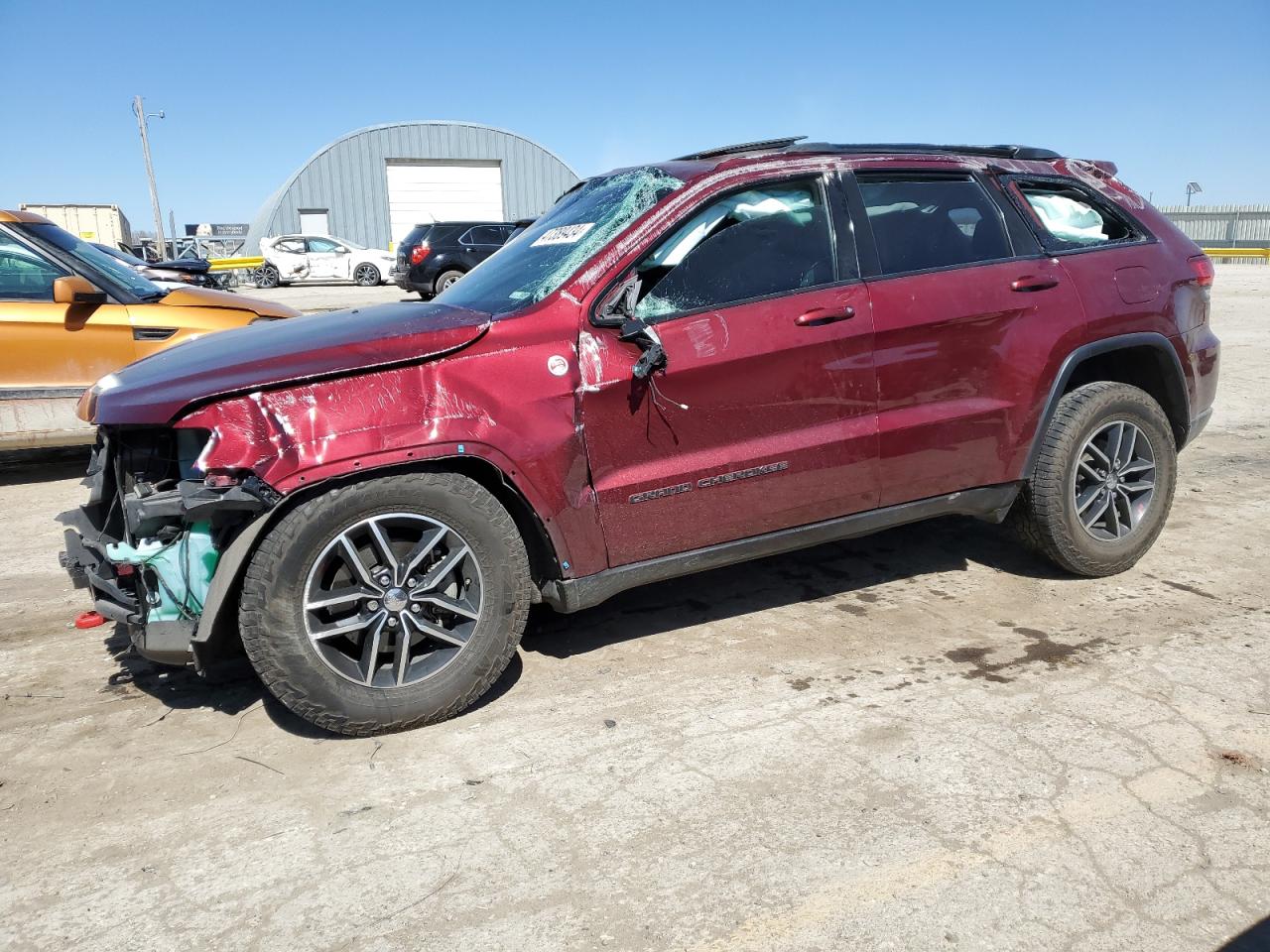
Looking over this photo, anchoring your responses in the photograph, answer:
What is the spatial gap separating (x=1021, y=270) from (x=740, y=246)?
1267mm

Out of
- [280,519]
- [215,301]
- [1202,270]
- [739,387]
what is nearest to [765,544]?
[739,387]

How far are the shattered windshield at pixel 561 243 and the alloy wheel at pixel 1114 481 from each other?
7.19 feet

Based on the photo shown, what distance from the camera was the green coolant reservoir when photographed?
3.05m

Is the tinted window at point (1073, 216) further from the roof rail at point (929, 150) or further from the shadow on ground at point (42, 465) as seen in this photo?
the shadow on ground at point (42, 465)

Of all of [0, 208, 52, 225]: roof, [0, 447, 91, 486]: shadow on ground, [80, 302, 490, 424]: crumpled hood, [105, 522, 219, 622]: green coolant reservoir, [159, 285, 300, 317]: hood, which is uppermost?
[0, 208, 52, 225]: roof

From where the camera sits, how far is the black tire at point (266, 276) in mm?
29734

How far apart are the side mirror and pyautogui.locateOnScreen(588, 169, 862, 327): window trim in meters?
4.44

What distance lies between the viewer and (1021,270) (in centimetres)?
404

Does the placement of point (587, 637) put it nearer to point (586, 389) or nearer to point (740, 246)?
point (586, 389)

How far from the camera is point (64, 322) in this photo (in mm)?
6270

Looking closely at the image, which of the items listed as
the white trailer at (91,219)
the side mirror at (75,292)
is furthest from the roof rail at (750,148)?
the white trailer at (91,219)

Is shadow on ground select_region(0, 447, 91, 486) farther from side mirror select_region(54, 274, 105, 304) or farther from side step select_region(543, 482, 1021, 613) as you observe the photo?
side step select_region(543, 482, 1021, 613)

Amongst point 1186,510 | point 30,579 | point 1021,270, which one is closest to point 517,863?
point 1021,270

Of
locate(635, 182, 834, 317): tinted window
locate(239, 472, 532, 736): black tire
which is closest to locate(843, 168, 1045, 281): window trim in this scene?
locate(635, 182, 834, 317): tinted window
